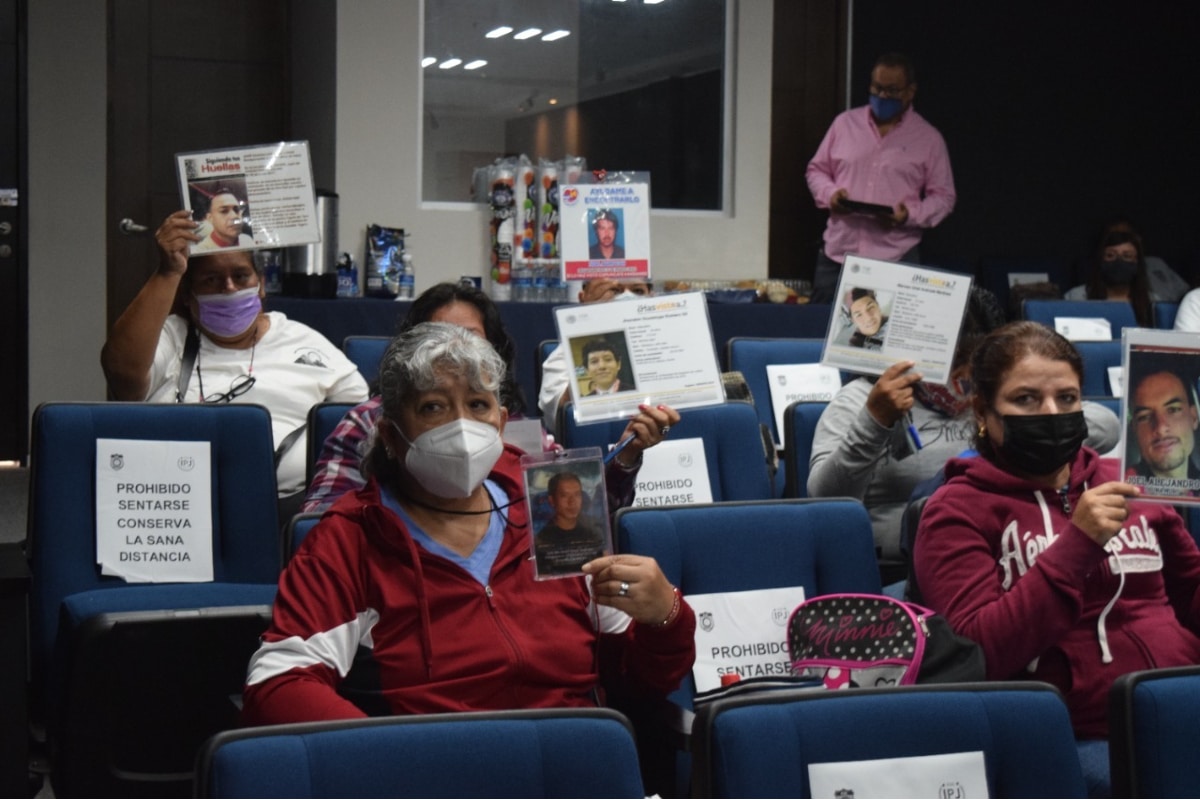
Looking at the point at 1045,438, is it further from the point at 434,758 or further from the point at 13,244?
the point at 13,244

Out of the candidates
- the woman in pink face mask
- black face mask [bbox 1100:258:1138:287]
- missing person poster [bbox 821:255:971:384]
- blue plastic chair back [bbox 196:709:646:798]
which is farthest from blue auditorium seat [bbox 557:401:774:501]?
black face mask [bbox 1100:258:1138:287]

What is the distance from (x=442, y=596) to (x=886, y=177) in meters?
5.55

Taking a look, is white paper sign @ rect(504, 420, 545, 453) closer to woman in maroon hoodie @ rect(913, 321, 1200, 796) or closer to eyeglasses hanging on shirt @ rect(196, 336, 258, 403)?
woman in maroon hoodie @ rect(913, 321, 1200, 796)

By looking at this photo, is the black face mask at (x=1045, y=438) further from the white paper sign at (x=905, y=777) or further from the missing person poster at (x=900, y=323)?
the white paper sign at (x=905, y=777)

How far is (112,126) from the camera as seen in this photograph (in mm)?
7172

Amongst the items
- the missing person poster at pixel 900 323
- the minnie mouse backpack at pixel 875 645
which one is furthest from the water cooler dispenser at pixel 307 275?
the minnie mouse backpack at pixel 875 645

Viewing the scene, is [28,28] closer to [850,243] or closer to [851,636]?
[850,243]

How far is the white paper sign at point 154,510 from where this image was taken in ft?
9.43

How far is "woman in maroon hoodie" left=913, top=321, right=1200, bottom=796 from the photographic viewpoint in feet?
7.57

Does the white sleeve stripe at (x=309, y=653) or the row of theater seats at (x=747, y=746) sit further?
the white sleeve stripe at (x=309, y=653)

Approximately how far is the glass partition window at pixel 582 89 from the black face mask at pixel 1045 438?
4767 mm

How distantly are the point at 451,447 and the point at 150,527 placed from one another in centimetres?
103

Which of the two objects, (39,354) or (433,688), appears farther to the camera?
(39,354)

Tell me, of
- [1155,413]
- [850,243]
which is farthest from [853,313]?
[850,243]
